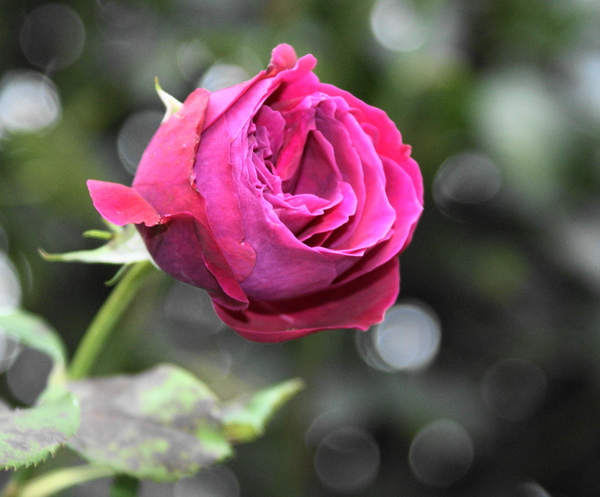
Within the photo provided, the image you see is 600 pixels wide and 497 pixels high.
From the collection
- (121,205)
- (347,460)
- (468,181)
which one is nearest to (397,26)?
(468,181)

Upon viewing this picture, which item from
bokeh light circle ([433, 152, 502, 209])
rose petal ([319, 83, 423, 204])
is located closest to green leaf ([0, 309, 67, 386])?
rose petal ([319, 83, 423, 204])

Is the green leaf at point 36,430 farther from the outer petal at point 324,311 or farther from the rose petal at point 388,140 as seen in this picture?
the rose petal at point 388,140

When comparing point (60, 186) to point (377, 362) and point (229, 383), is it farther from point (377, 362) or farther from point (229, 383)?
point (377, 362)

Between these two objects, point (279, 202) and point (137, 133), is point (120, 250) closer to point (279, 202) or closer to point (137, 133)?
point (279, 202)

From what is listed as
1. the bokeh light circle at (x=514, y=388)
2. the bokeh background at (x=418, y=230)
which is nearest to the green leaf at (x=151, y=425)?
the bokeh background at (x=418, y=230)

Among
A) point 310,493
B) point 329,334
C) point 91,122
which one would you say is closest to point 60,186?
point 91,122

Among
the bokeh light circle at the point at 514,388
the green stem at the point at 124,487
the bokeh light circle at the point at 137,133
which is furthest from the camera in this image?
the bokeh light circle at the point at 514,388
